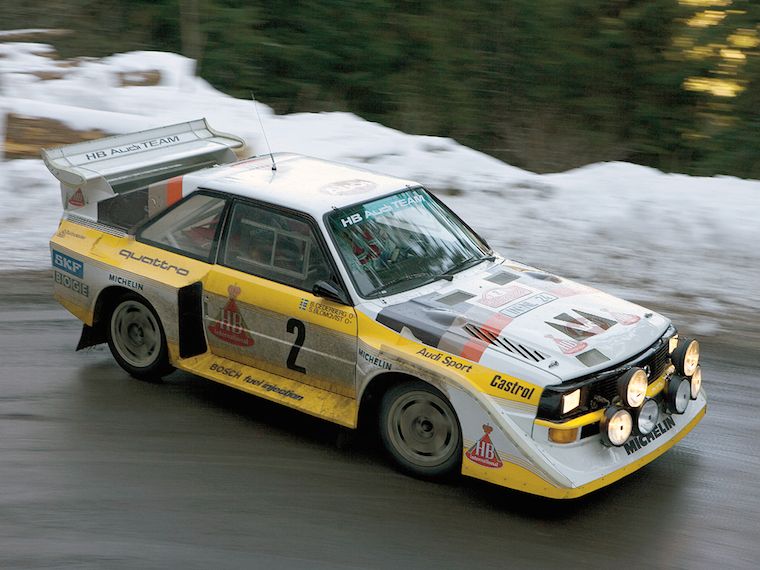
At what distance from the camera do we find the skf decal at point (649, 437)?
5336 millimetres

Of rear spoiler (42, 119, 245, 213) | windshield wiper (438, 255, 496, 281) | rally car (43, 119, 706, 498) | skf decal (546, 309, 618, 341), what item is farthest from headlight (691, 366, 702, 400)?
rear spoiler (42, 119, 245, 213)

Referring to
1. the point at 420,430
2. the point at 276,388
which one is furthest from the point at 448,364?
the point at 276,388

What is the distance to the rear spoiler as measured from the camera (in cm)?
708

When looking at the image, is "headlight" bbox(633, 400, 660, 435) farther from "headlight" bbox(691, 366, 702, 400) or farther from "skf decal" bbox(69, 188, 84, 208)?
"skf decal" bbox(69, 188, 84, 208)

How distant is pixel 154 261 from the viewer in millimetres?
6648

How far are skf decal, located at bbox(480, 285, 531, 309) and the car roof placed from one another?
1.01 meters

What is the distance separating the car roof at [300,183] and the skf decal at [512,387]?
157 cm

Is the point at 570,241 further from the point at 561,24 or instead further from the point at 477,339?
the point at 561,24

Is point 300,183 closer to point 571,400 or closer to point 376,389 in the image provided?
point 376,389

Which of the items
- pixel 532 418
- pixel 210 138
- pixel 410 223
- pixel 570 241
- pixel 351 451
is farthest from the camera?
pixel 570 241

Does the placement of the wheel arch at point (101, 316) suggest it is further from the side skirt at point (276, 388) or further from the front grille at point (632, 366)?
the front grille at point (632, 366)

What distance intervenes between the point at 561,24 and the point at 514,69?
1.21m

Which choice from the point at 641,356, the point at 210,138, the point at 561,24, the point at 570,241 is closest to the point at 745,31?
the point at 561,24

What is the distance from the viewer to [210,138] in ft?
26.2
